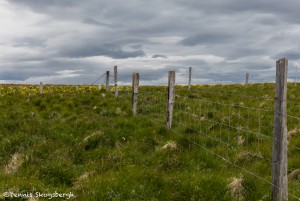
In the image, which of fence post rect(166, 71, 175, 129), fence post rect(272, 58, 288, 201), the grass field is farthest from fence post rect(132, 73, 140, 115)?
fence post rect(272, 58, 288, 201)

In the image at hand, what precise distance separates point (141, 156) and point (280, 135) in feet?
15.7

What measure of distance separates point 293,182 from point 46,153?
697cm

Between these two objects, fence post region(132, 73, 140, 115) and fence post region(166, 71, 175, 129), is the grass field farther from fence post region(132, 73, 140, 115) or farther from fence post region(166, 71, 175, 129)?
fence post region(132, 73, 140, 115)

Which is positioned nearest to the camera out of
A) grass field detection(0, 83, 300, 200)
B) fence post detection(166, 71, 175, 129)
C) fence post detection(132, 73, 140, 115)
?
grass field detection(0, 83, 300, 200)

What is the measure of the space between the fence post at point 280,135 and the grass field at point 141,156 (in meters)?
0.31

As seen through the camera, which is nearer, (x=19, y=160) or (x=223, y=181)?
(x=223, y=181)

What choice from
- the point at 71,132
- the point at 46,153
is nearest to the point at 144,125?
→ the point at 71,132

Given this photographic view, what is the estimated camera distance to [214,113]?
16609mm

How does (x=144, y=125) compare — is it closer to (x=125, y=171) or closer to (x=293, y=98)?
(x=125, y=171)

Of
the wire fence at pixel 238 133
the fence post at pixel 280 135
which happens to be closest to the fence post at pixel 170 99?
the wire fence at pixel 238 133

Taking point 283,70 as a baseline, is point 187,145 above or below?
below

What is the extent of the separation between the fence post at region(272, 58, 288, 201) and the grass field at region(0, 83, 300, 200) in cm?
31

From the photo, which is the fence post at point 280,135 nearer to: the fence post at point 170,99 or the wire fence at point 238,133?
the wire fence at point 238,133

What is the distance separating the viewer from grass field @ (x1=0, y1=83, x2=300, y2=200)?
316 inches
